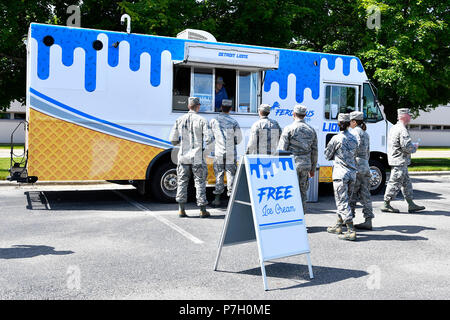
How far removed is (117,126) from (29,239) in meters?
3.25

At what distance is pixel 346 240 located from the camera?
691 cm

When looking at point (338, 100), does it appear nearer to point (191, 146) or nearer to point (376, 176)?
point (376, 176)

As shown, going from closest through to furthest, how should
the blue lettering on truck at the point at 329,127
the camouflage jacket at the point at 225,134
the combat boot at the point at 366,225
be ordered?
the combat boot at the point at 366,225, the camouflage jacket at the point at 225,134, the blue lettering on truck at the point at 329,127

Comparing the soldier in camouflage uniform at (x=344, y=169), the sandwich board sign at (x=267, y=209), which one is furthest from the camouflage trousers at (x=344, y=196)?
the sandwich board sign at (x=267, y=209)

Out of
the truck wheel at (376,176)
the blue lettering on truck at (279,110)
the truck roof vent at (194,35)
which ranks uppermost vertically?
the truck roof vent at (194,35)

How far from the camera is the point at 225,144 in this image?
9211 millimetres

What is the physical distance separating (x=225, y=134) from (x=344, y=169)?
2.86 meters

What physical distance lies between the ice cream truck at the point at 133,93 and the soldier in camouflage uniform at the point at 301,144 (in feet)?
9.19

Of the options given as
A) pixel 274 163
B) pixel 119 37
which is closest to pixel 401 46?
pixel 119 37

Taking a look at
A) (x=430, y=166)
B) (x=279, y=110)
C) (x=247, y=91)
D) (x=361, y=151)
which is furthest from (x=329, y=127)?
(x=430, y=166)

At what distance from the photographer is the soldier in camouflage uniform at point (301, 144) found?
7250 mm

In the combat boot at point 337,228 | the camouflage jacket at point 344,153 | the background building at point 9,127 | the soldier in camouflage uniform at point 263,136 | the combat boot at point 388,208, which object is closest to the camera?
the camouflage jacket at point 344,153

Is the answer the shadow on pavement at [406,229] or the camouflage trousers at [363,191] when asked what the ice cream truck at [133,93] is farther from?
the camouflage trousers at [363,191]
